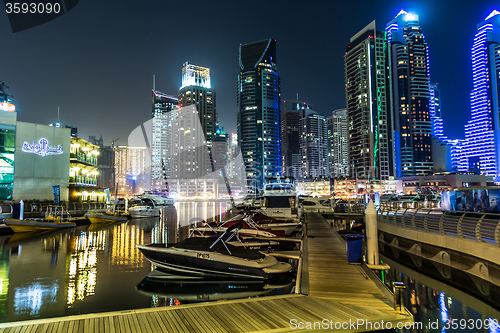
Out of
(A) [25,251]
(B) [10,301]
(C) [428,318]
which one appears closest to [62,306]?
(B) [10,301]

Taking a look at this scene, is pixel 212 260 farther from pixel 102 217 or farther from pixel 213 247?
pixel 102 217

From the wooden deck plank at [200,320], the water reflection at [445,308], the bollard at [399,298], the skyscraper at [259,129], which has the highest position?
the skyscraper at [259,129]

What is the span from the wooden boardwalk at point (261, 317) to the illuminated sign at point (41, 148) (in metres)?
46.2

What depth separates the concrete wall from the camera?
44225 millimetres

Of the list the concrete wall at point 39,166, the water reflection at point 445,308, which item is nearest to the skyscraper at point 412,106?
the concrete wall at point 39,166

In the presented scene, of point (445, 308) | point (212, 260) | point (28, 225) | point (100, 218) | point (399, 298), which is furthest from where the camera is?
point (100, 218)

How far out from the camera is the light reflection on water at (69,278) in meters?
10.6

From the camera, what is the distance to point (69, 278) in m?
14.1

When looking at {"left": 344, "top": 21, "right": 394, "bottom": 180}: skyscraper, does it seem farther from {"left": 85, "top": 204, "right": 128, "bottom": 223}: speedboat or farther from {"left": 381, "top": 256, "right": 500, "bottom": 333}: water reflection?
{"left": 381, "top": 256, "right": 500, "bottom": 333}: water reflection

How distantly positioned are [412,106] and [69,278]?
193 m

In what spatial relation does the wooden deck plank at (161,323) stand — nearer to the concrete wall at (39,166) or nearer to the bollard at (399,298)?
the bollard at (399,298)

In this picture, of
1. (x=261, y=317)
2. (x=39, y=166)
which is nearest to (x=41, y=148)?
(x=39, y=166)

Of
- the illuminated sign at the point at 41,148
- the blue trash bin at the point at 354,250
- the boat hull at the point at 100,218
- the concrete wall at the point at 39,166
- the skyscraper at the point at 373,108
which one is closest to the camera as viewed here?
the blue trash bin at the point at 354,250

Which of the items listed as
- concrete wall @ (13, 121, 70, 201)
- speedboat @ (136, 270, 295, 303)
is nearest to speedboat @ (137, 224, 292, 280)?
speedboat @ (136, 270, 295, 303)
